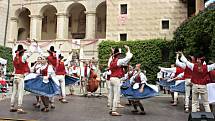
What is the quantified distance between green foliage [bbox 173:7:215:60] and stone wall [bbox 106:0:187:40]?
2853 mm

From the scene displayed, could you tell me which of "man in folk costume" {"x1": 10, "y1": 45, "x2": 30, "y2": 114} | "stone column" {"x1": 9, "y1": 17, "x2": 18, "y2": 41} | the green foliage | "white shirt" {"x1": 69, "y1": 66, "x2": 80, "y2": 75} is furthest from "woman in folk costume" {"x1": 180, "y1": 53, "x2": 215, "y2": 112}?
"stone column" {"x1": 9, "y1": 17, "x2": 18, "y2": 41}

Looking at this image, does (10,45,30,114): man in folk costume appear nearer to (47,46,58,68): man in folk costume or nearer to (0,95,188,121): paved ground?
(0,95,188,121): paved ground

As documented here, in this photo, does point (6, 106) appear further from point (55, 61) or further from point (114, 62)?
point (114, 62)

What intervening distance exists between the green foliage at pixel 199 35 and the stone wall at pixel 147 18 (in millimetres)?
2853

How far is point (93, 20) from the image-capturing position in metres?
37.6

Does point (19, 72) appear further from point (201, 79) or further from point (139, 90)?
point (201, 79)

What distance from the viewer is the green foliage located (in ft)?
67.5

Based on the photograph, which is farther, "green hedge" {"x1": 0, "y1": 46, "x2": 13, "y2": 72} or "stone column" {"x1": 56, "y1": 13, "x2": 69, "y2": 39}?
→ "stone column" {"x1": 56, "y1": 13, "x2": 69, "y2": 39}

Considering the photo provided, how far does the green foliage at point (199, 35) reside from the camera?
2056 cm

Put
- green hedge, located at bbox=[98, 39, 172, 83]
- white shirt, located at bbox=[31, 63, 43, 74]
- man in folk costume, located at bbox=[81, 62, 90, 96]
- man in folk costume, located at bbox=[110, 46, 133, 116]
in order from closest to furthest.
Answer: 1. man in folk costume, located at bbox=[110, 46, 133, 116]
2. white shirt, located at bbox=[31, 63, 43, 74]
3. man in folk costume, located at bbox=[81, 62, 90, 96]
4. green hedge, located at bbox=[98, 39, 172, 83]

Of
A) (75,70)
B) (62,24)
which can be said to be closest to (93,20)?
(62,24)

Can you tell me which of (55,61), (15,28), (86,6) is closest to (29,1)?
(15,28)

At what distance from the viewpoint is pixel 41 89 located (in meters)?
11.6

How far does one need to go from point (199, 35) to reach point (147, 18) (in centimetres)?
951
